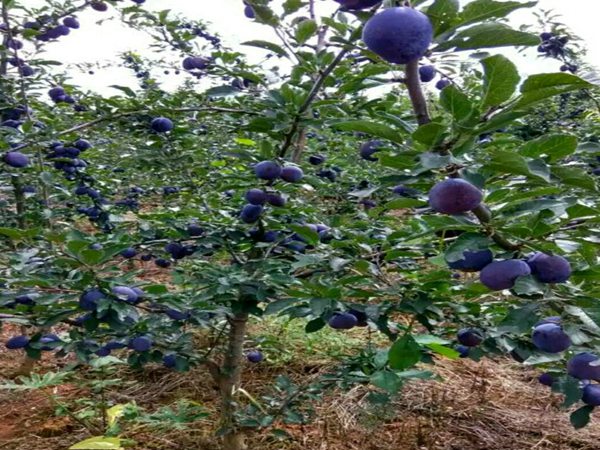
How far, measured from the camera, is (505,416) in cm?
277

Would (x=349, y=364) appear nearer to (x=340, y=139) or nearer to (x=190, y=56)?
A: (x=190, y=56)

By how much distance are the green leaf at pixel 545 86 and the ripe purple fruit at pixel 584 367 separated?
67 centimetres

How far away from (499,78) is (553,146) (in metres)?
0.22

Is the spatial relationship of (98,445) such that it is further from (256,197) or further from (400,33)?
(400,33)

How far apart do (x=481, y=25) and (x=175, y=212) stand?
166cm

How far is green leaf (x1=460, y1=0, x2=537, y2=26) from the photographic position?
696 millimetres

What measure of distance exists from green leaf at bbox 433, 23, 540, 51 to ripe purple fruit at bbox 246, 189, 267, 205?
3.38 ft

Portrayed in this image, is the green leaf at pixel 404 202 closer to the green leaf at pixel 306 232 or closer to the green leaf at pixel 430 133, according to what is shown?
the green leaf at pixel 430 133

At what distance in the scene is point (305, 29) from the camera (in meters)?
1.30

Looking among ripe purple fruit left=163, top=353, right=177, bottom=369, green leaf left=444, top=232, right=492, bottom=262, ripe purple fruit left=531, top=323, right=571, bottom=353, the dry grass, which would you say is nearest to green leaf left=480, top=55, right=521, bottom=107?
green leaf left=444, top=232, right=492, bottom=262

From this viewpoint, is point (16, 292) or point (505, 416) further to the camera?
point (505, 416)

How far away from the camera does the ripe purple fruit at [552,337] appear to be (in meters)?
1.01

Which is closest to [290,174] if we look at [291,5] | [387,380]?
[291,5]

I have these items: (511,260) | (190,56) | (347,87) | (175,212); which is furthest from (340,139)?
(511,260)
